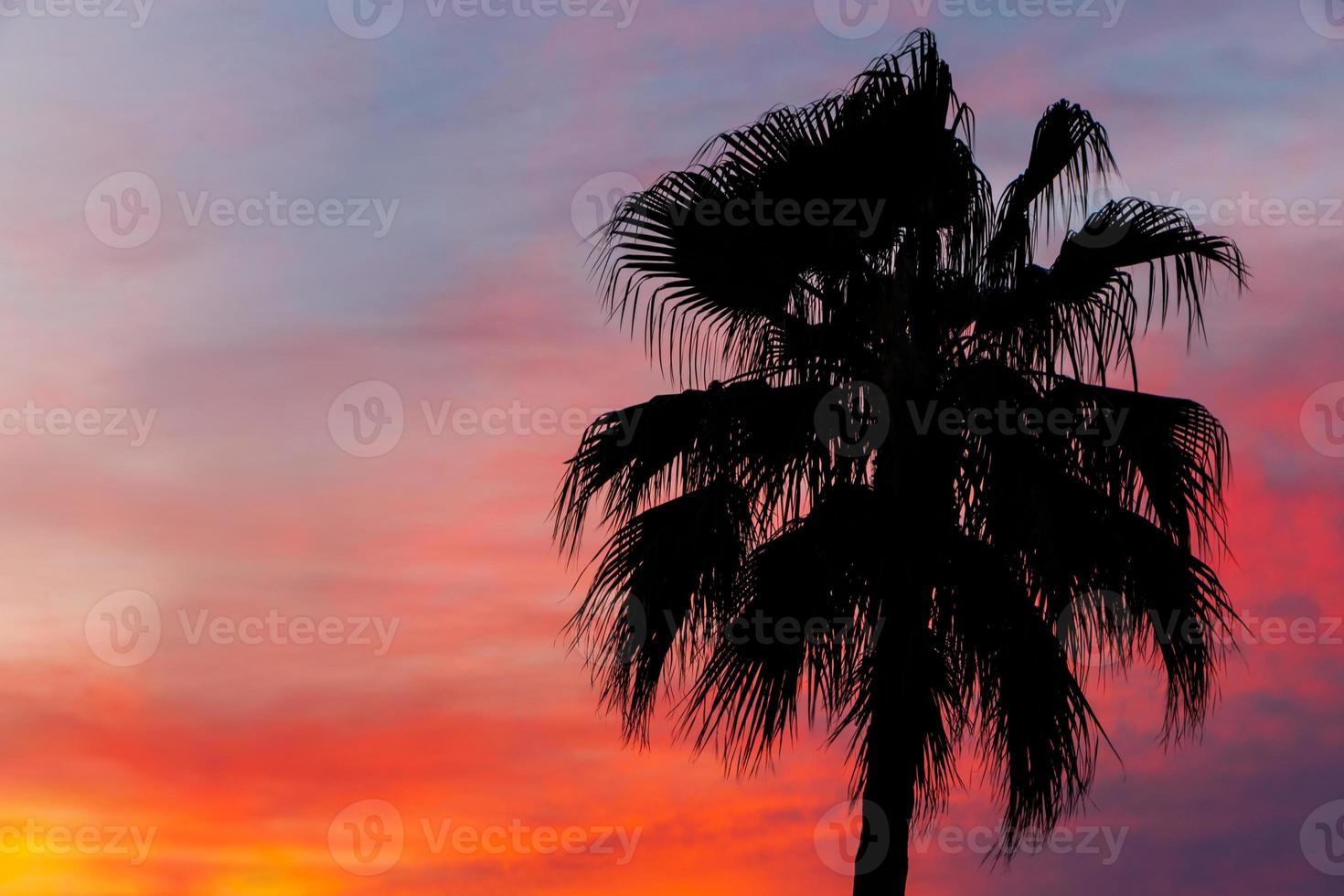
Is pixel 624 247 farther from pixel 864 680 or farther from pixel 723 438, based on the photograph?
pixel 864 680

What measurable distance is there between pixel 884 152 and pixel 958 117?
0.72m

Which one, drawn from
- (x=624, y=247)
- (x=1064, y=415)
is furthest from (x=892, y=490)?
(x=624, y=247)

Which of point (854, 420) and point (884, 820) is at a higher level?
point (854, 420)

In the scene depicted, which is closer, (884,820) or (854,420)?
(884,820)

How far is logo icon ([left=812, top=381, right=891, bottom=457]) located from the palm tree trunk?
1.96 m

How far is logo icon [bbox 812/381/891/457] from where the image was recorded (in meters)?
11.8

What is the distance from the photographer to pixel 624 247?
12898mm

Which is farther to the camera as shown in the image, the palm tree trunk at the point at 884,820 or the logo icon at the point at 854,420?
the logo icon at the point at 854,420

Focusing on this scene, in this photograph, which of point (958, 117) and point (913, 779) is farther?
point (958, 117)

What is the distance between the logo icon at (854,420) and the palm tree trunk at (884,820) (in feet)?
6.42

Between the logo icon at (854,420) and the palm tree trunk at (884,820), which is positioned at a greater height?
the logo icon at (854,420)

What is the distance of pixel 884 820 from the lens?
11.2 metres

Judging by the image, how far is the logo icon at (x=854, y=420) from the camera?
11820mm

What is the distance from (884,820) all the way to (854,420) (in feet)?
9.39
